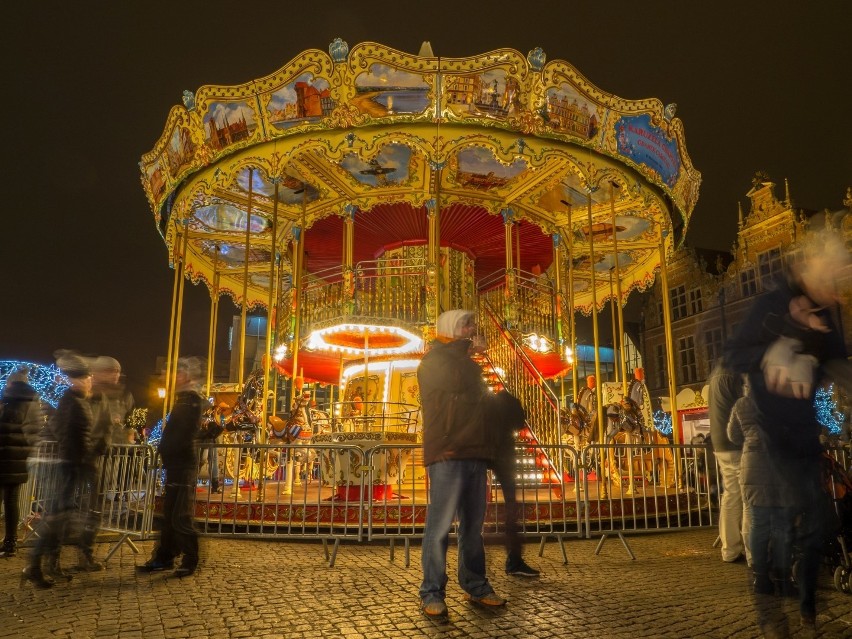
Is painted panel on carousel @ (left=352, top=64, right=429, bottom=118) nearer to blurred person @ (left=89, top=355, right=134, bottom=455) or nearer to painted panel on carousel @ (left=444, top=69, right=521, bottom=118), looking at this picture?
painted panel on carousel @ (left=444, top=69, right=521, bottom=118)

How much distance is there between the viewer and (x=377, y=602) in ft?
13.4

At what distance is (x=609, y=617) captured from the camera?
145 inches

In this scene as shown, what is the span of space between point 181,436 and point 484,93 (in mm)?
6910

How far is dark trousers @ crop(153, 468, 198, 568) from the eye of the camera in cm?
502

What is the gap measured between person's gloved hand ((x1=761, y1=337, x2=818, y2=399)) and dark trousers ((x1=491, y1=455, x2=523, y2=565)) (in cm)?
244

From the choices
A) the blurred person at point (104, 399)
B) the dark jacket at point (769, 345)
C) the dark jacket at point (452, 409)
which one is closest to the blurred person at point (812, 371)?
the dark jacket at point (769, 345)

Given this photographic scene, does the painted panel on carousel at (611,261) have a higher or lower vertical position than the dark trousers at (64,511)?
higher

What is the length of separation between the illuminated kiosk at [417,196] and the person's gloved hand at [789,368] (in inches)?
190

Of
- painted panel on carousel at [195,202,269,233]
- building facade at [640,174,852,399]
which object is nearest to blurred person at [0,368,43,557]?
painted panel on carousel at [195,202,269,233]

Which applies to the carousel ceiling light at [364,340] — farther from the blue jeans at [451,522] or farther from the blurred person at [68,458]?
the blue jeans at [451,522]

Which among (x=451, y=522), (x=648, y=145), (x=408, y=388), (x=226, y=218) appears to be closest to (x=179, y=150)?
(x=226, y=218)

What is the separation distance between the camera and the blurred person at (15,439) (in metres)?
6.09

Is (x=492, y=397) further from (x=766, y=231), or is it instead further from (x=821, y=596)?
(x=766, y=231)

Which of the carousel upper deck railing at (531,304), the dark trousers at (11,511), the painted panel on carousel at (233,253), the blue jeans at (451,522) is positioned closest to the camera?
the blue jeans at (451,522)
